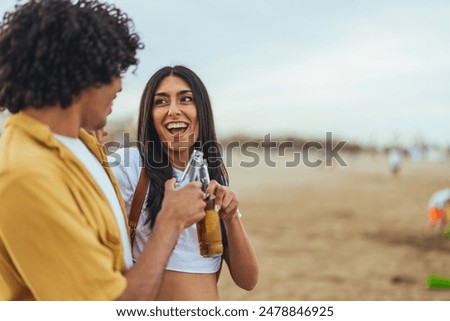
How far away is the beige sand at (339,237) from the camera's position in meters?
9.93

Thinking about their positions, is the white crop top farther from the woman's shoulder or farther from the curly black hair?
the curly black hair

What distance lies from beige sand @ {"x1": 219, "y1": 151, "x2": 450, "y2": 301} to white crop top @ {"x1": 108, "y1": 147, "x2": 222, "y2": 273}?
684 centimetres

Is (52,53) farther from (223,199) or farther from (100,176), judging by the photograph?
(223,199)

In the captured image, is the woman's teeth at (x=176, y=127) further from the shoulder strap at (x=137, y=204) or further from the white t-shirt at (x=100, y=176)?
the white t-shirt at (x=100, y=176)

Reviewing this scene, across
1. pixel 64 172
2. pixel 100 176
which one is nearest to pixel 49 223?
pixel 64 172

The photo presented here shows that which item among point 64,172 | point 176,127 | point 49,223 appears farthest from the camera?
point 176,127

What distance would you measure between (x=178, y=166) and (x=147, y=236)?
1.02ft

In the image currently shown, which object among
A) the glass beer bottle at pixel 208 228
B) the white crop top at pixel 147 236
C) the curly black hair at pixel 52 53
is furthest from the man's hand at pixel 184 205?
the white crop top at pixel 147 236

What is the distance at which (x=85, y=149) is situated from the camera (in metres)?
1.82

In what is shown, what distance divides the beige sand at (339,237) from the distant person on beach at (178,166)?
6.79m

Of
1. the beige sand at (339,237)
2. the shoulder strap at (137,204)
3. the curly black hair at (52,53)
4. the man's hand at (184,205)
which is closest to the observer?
the curly black hair at (52,53)

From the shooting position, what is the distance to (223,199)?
6.88 ft

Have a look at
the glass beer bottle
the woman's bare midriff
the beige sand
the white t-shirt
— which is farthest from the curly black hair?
the beige sand
